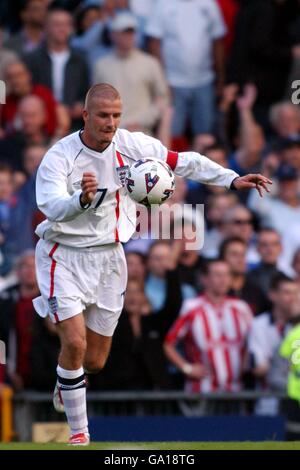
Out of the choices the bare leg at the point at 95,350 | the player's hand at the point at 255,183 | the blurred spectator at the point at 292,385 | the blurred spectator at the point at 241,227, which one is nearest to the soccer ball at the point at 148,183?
the player's hand at the point at 255,183

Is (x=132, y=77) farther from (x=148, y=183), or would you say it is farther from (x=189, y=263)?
(x=148, y=183)

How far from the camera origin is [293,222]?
17.0 m

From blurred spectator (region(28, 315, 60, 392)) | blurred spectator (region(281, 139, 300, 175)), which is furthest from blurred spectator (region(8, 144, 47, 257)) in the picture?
blurred spectator (region(281, 139, 300, 175))

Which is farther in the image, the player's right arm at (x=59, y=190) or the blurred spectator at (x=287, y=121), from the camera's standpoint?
the blurred spectator at (x=287, y=121)

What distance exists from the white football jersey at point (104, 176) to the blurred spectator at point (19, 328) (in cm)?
389

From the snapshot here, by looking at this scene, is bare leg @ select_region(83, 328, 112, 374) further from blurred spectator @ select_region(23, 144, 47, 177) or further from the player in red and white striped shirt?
blurred spectator @ select_region(23, 144, 47, 177)

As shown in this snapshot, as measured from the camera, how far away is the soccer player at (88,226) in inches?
423

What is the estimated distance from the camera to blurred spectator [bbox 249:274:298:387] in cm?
1506

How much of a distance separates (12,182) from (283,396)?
4.27 meters

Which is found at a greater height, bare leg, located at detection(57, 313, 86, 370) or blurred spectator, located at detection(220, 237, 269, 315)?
blurred spectator, located at detection(220, 237, 269, 315)

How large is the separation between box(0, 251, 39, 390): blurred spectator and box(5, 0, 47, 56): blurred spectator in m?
4.81

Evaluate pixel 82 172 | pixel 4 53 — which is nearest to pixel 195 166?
pixel 82 172

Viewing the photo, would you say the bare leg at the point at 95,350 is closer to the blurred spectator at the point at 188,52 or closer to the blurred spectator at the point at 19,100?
the blurred spectator at the point at 19,100

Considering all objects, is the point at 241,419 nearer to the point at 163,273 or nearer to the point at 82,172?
the point at 163,273
